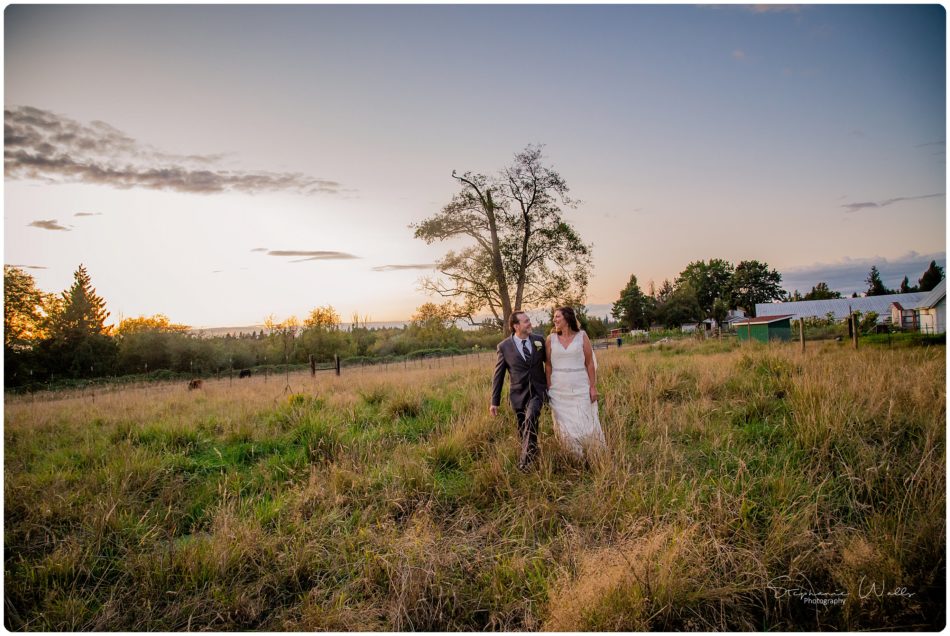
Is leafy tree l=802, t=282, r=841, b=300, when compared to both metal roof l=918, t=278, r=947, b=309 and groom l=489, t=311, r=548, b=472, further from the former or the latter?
groom l=489, t=311, r=548, b=472

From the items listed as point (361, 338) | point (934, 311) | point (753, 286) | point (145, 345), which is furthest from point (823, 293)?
point (145, 345)

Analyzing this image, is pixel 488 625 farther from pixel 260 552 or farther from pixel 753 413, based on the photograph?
pixel 753 413

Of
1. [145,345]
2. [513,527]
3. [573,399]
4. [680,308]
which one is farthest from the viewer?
[680,308]

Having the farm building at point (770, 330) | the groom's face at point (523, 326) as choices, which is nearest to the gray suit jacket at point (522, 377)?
the groom's face at point (523, 326)

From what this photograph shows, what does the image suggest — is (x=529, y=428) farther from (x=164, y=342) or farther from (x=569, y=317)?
(x=164, y=342)

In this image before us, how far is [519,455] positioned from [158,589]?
11.7ft

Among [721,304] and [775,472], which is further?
[721,304]

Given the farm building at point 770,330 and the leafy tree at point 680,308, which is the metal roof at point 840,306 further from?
the farm building at point 770,330

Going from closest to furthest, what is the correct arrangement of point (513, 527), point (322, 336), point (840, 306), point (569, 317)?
point (513, 527) < point (569, 317) < point (322, 336) < point (840, 306)

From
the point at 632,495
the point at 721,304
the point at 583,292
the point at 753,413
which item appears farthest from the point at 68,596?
the point at 721,304

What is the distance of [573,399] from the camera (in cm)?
509

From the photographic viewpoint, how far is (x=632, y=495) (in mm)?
3770

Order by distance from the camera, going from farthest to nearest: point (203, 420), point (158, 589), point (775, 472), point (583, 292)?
point (583, 292) < point (203, 420) < point (775, 472) < point (158, 589)

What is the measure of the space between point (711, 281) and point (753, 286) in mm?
8361
